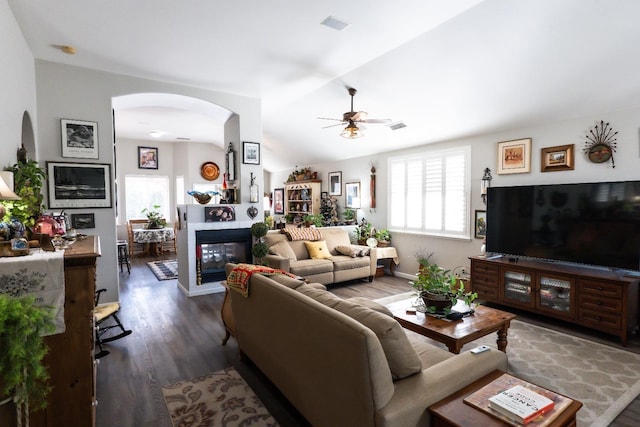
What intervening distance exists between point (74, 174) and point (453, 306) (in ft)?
15.5

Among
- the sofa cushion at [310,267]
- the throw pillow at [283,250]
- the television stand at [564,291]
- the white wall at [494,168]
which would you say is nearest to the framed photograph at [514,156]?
the white wall at [494,168]

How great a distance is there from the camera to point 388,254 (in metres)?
6.39

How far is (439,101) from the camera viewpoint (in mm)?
4711

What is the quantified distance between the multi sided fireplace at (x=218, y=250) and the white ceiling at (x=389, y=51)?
6.64 feet

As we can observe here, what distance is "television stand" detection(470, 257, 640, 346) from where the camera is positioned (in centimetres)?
346

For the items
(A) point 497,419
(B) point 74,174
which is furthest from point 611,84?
(B) point 74,174

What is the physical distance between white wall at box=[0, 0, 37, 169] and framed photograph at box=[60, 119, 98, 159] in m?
0.51

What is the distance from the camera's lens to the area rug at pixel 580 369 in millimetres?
2506

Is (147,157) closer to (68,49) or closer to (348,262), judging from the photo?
(68,49)

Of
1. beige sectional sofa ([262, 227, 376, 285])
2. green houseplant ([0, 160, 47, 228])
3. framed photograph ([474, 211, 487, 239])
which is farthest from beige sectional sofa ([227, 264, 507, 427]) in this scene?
framed photograph ([474, 211, 487, 239])

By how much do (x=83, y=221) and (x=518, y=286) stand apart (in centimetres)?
Answer: 561

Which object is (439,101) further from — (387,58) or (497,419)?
(497,419)

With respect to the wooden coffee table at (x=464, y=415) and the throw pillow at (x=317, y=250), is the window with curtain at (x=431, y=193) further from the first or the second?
the wooden coffee table at (x=464, y=415)

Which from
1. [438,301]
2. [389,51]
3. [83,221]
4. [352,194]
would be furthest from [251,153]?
[438,301]
